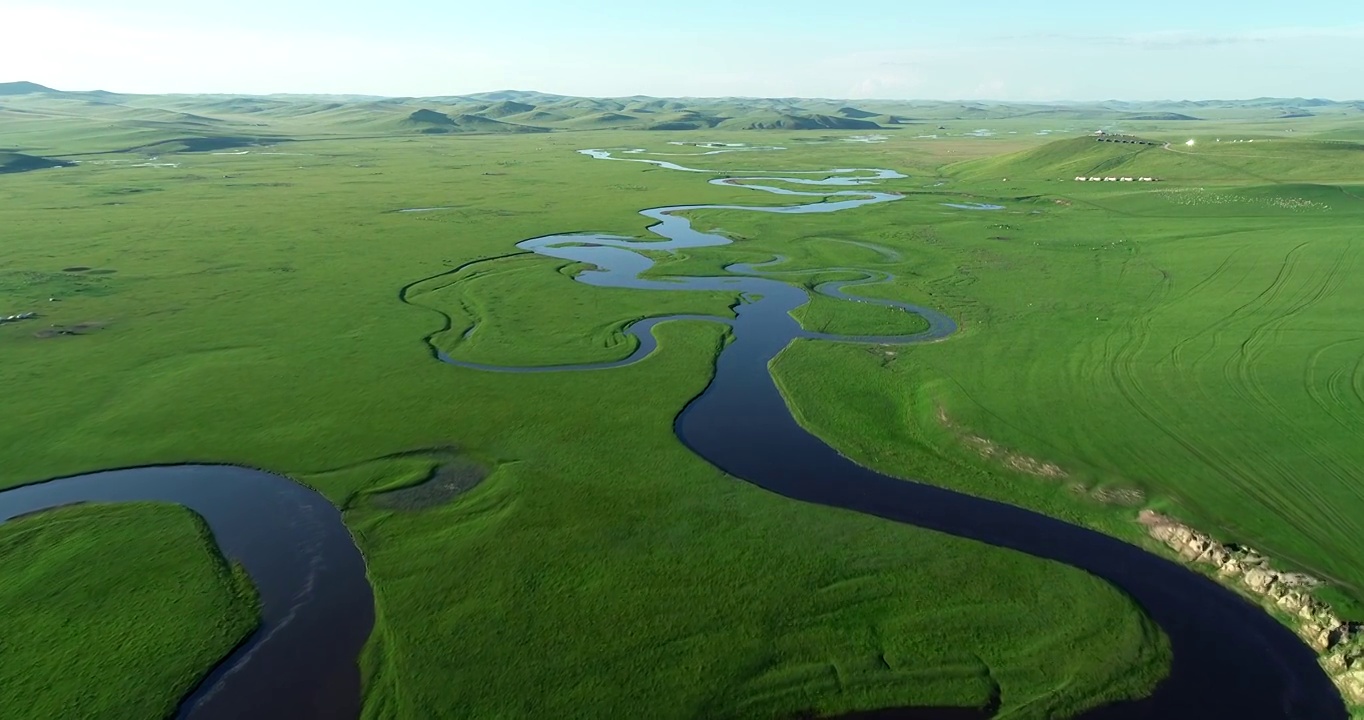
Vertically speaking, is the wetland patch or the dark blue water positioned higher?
the wetland patch

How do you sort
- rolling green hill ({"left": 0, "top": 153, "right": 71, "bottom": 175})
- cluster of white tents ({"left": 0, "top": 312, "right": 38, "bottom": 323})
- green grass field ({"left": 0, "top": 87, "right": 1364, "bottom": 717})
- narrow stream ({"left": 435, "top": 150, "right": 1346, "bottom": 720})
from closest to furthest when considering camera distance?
narrow stream ({"left": 435, "top": 150, "right": 1346, "bottom": 720}), green grass field ({"left": 0, "top": 87, "right": 1364, "bottom": 717}), cluster of white tents ({"left": 0, "top": 312, "right": 38, "bottom": 323}), rolling green hill ({"left": 0, "top": 153, "right": 71, "bottom": 175})

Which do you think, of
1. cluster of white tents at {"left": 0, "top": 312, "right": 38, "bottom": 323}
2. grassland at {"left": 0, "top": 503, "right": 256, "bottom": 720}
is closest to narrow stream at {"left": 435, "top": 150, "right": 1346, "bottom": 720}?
grassland at {"left": 0, "top": 503, "right": 256, "bottom": 720}

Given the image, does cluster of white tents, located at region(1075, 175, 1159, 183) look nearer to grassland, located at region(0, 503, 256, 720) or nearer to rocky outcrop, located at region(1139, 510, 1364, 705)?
rocky outcrop, located at region(1139, 510, 1364, 705)

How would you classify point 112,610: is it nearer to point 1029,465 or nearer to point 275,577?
point 275,577

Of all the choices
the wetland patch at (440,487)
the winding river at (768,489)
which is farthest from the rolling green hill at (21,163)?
the wetland patch at (440,487)

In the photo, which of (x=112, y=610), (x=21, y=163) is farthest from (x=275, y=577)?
(x=21, y=163)

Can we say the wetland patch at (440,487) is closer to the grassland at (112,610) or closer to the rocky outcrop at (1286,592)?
the grassland at (112,610)
